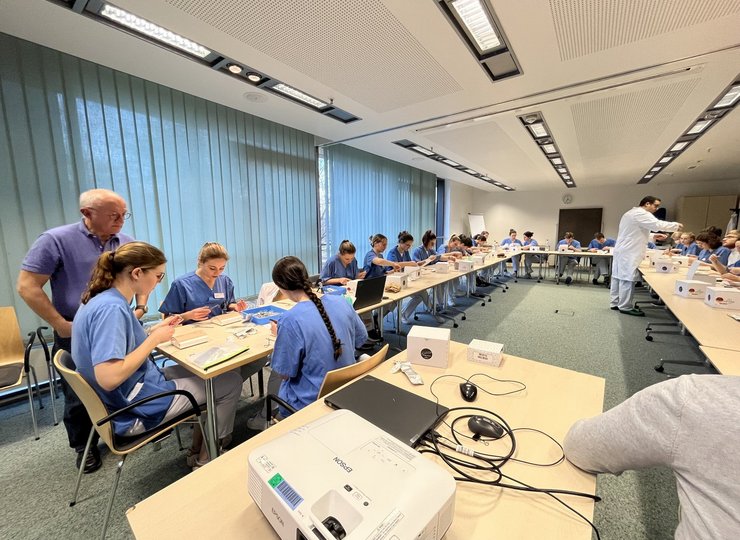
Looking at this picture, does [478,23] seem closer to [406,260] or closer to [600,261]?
[406,260]

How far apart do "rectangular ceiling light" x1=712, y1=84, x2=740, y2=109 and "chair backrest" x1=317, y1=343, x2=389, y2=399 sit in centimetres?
441

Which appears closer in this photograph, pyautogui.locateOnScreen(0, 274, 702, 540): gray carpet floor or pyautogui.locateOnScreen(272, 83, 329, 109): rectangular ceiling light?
pyautogui.locateOnScreen(0, 274, 702, 540): gray carpet floor

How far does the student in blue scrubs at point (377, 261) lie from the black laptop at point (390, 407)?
111 inches

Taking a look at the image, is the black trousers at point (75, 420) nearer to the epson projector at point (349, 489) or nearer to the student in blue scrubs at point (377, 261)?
the epson projector at point (349, 489)

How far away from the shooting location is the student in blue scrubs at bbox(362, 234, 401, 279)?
4076 mm

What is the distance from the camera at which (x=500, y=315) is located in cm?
484

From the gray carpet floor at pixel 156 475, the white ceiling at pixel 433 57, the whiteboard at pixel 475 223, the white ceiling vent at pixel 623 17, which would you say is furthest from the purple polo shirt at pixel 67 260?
the whiteboard at pixel 475 223

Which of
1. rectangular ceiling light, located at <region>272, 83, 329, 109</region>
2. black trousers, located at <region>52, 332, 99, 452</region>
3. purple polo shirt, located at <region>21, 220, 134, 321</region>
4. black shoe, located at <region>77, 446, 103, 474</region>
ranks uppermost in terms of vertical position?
rectangular ceiling light, located at <region>272, 83, 329, 109</region>

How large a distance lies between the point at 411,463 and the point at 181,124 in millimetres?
3739

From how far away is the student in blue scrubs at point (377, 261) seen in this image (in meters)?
4.08

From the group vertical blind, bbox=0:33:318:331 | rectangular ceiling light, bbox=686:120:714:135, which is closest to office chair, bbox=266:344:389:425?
vertical blind, bbox=0:33:318:331

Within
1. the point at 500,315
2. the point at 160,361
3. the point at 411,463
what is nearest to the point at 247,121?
the point at 160,361

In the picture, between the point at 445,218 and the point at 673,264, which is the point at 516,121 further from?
the point at 445,218

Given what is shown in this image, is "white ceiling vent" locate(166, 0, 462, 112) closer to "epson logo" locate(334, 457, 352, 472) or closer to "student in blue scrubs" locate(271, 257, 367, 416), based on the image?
"student in blue scrubs" locate(271, 257, 367, 416)
